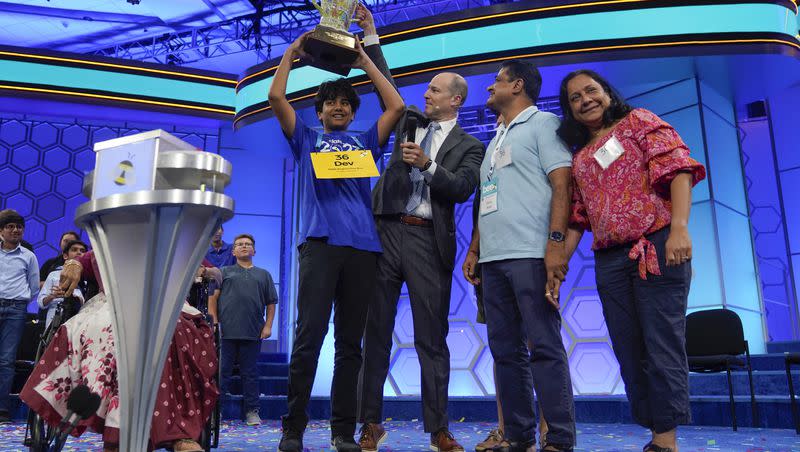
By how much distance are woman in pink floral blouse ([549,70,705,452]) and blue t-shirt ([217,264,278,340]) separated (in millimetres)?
3285

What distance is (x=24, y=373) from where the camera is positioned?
16.7 feet

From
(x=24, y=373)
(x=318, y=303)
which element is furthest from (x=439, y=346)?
(x=24, y=373)

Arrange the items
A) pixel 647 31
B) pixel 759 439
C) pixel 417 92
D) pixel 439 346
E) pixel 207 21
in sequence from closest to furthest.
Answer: pixel 439 346, pixel 759 439, pixel 647 31, pixel 417 92, pixel 207 21

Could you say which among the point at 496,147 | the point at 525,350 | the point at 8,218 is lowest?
the point at 525,350

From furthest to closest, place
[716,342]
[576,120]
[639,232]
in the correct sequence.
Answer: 1. [716,342]
2. [576,120]
3. [639,232]

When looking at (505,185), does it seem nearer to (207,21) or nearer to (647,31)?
(647,31)

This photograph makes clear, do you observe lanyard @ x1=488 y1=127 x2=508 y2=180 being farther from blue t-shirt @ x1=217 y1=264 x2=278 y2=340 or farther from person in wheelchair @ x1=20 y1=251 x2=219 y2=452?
blue t-shirt @ x1=217 y1=264 x2=278 y2=340

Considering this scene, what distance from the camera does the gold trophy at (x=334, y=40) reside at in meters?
2.38

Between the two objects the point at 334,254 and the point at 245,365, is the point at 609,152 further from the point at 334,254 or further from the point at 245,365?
the point at 245,365

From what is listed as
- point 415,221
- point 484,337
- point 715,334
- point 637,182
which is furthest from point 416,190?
point 484,337

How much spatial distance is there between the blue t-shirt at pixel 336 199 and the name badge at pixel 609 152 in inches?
32.7

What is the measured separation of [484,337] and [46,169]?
5553 millimetres

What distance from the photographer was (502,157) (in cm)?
223

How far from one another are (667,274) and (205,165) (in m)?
1.31
